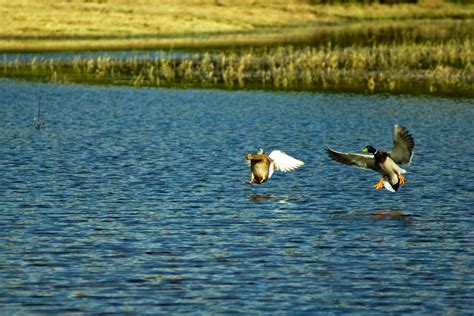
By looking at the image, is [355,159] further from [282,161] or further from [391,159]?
[282,161]

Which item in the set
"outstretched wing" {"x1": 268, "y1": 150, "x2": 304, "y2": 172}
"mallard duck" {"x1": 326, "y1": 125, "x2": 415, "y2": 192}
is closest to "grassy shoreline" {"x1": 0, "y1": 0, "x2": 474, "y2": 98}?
"outstretched wing" {"x1": 268, "y1": 150, "x2": 304, "y2": 172}

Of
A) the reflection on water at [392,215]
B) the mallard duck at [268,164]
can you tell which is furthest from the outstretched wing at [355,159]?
the mallard duck at [268,164]

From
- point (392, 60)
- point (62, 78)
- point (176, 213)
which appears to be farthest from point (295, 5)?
point (176, 213)

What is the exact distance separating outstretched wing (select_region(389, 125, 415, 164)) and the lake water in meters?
1.18

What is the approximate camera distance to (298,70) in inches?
2473

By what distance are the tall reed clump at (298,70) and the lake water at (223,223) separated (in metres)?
15.4

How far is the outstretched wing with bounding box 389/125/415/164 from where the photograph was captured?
73.9 ft

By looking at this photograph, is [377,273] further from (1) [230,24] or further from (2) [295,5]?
(2) [295,5]

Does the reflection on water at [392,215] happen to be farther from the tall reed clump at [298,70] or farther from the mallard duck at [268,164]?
the tall reed clump at [298,70]

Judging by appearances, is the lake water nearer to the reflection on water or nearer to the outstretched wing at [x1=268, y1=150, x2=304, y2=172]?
the reflection on water

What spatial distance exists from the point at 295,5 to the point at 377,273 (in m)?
97.5

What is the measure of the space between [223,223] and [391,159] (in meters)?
4.12

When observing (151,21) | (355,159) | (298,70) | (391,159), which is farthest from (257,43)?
(391,159)

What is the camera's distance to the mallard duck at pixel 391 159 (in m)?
22.6
